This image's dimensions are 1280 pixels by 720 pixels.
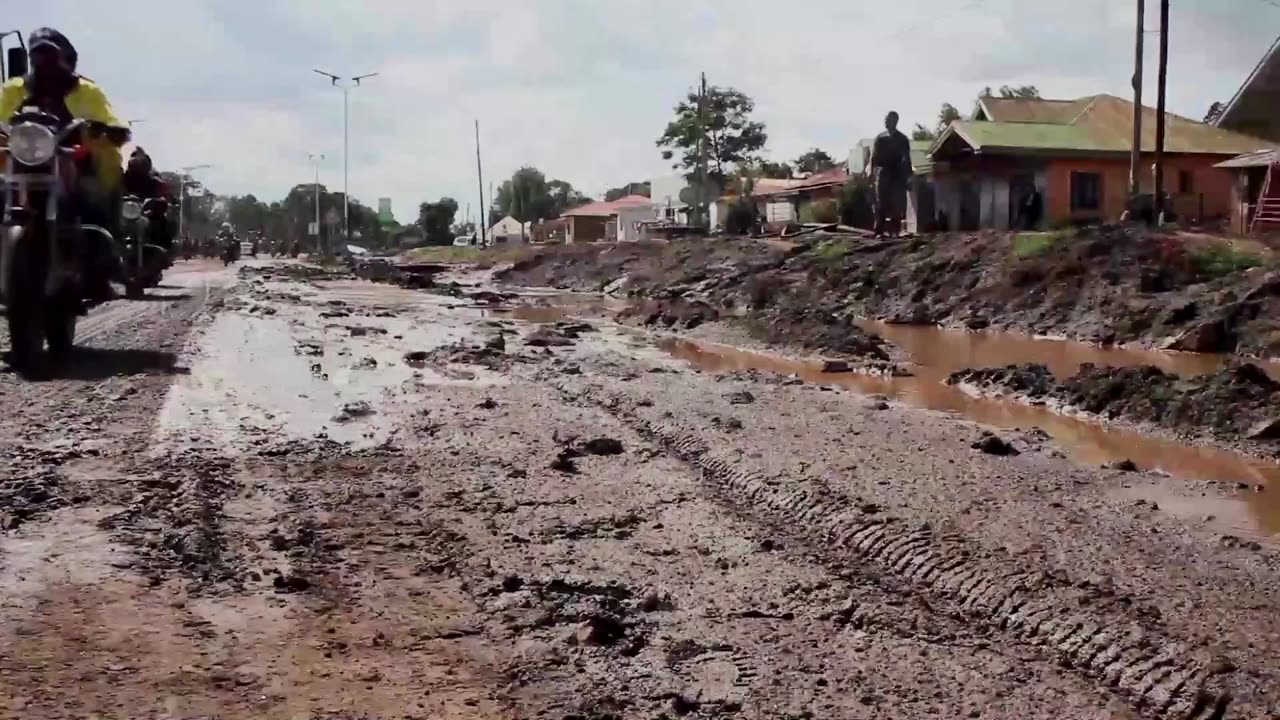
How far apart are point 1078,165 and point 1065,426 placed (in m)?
29.2

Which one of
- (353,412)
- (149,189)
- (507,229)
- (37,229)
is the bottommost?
(353,412)

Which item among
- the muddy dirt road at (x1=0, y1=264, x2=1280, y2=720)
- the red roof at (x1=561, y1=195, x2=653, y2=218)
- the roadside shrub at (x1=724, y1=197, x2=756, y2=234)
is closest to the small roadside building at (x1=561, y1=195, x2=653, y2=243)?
the red roof at (x1=561, y1=195, x2=653, y2=218)

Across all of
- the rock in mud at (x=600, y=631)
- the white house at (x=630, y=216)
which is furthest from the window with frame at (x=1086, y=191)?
the white house at (x=630, y=216)

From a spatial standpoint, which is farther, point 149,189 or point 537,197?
point 537,197

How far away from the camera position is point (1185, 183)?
38000 mm

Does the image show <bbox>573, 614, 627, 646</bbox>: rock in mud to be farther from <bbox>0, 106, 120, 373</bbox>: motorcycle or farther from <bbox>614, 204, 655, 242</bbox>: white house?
<bbox>614, 204, 655, 242</bbox>: white house

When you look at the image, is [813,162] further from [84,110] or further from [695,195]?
[84,110]

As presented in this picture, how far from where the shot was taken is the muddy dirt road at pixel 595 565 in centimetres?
→ 374

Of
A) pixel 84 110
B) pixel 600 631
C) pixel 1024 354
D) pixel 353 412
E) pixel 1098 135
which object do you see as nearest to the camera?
pixel 600 631

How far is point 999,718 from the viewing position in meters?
3.58

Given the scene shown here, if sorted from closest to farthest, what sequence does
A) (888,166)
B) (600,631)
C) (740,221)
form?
1. (600,631)
2. (888,166)
3. (740,221)

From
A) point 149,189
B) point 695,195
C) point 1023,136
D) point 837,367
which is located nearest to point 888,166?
point 1023,136

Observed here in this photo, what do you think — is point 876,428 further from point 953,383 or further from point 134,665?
point 134,665

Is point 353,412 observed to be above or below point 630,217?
below
